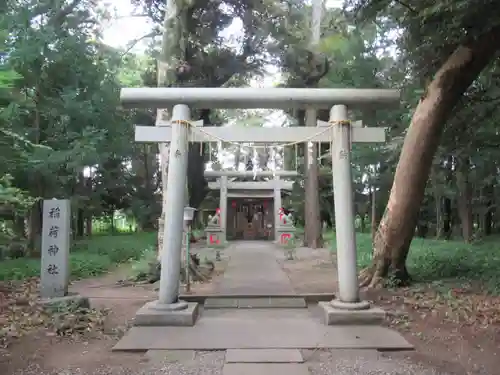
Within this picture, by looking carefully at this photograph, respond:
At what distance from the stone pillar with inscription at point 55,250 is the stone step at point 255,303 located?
245 centimetres

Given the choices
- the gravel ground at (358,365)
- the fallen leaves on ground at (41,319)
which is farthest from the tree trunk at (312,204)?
the gravel ground at (358,365)

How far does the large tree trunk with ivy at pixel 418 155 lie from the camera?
8125 mm

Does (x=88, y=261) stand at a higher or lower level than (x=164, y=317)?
higher

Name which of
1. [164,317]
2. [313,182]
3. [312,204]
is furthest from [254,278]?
[313,182]

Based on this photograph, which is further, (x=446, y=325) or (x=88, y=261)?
(x=88, y=261)

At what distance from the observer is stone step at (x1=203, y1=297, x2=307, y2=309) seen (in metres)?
7.79

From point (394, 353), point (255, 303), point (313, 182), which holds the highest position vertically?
point (313, 182)

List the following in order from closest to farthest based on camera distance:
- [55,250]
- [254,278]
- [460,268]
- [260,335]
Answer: [260,335], [55,250], [460,268], [254,278]

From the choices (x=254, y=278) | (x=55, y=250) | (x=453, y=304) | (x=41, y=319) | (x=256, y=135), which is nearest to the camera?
(x=41, y=319)

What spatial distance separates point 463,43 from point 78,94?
11240mm

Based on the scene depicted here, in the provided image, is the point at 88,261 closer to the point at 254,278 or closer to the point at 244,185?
the point at 254,278

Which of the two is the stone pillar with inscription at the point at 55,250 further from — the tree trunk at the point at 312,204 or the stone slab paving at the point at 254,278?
the tree trunk at the point at 312,204

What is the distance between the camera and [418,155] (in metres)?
8.65

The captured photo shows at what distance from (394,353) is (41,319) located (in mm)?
4944
